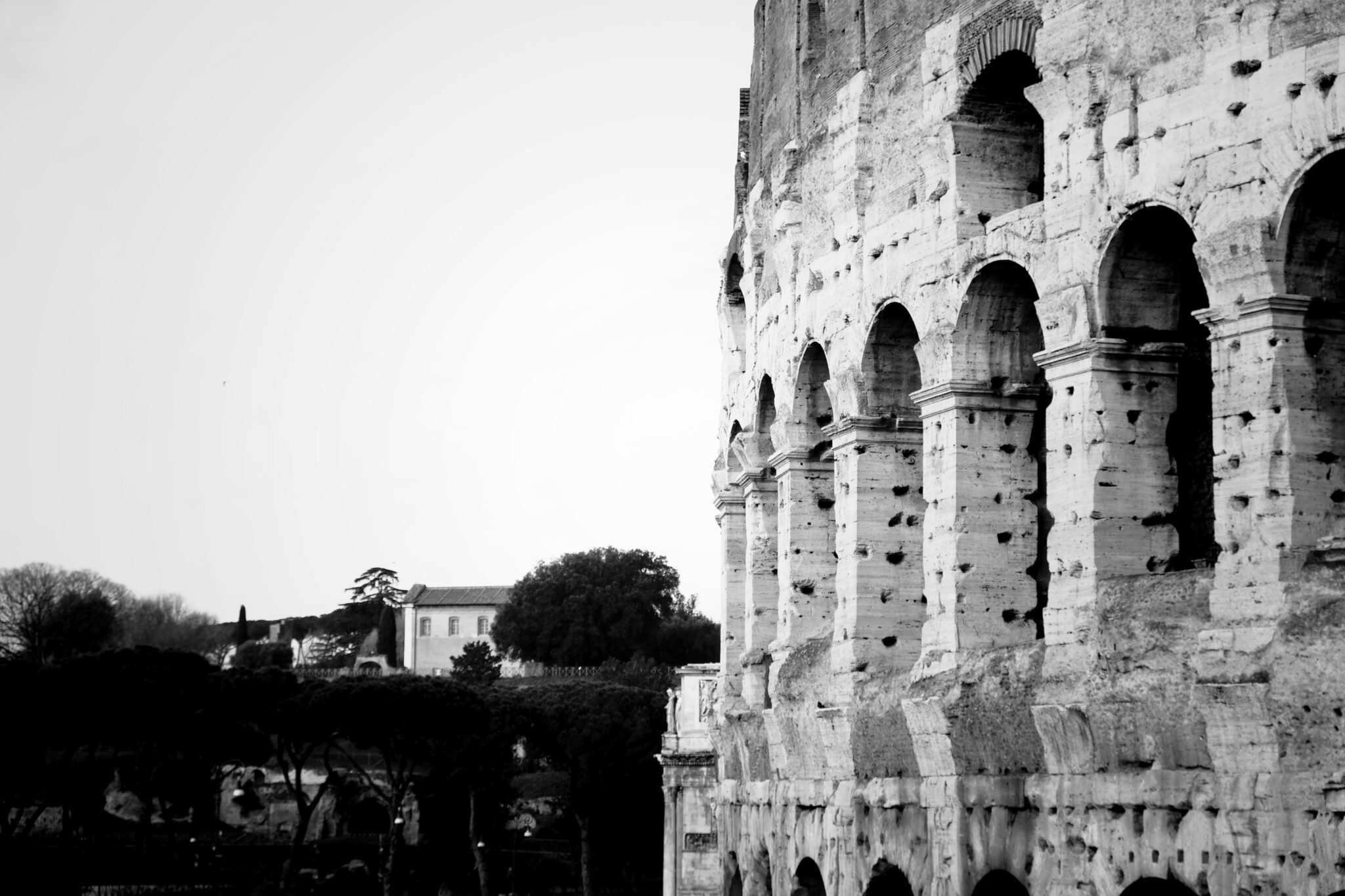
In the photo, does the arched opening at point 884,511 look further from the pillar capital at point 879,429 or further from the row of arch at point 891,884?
the row of arch at point 891,884

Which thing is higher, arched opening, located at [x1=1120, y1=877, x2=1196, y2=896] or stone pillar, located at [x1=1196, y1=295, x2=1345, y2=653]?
stone pillar, located at [x1=1196, y1=295, x2=1345, y2=653]

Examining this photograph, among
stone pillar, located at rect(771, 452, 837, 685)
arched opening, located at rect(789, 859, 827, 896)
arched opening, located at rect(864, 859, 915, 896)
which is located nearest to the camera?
arched opening, located at rect(864, 859, 915, 896)

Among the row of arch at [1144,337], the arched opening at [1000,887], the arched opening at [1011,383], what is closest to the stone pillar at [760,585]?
the row of arch at [1144,337]

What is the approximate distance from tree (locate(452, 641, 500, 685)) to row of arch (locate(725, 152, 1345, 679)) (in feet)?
161

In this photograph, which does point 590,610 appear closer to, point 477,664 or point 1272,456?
point 477,664

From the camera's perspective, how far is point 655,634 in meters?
73.1

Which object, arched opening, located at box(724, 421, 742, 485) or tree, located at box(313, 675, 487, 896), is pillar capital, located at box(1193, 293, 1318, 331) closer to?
arched opening, located at box(724, 421, 742, 485)

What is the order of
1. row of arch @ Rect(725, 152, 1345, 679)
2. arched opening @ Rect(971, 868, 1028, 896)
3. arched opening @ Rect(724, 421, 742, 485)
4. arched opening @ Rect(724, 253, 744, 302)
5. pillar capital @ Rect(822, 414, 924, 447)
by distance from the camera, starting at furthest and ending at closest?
1. arched opening @ Rect(724, 253, 744, 302)
2. arched opening @ Rect(724, 421, 742, 485)
3. pillar capital @ Rect(822, 414, 924, 447)
4. arched opening @ Rect(971, 868, 1028, 896)
5. row of arch @ Rect(725, 152, 1345, 679)

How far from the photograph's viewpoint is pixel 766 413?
21.0 m

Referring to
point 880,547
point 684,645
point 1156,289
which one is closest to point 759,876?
point 880,547

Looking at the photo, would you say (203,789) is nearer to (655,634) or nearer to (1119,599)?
(655,634)

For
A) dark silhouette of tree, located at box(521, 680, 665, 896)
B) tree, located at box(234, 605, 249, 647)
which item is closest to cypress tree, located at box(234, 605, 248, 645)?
tree, located at box(234, 605, 249, 647)

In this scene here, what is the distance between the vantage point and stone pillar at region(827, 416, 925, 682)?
16.9m

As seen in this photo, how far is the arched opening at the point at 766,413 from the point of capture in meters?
20.9
